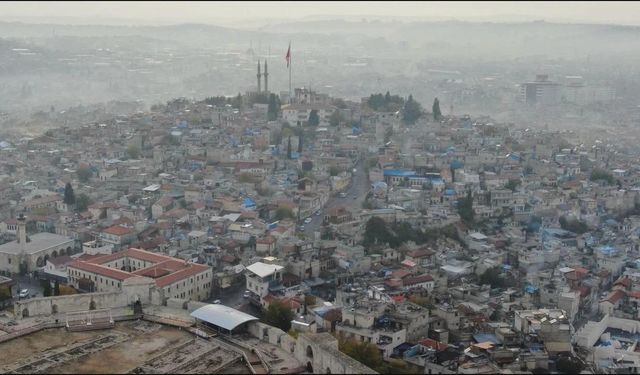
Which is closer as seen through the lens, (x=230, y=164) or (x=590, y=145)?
(x=230, y=164)

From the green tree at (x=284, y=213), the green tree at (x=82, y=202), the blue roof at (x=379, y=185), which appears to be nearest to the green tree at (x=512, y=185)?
the blue roof at (x=379, y=185)

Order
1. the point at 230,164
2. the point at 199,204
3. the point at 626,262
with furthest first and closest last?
the point at 230,164
the point at 199,204
the point at 626,262

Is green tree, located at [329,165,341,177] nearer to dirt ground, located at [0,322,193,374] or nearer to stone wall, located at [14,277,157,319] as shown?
stone wall, located at [14,277,157,319]

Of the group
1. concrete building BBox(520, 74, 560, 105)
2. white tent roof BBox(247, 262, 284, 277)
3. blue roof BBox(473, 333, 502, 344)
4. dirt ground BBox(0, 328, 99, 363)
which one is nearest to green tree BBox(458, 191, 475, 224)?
white tent roof BBox(247, 262, 284, 277)

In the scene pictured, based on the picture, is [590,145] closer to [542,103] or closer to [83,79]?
[542,103]

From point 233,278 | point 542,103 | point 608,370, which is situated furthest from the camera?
point 542,103

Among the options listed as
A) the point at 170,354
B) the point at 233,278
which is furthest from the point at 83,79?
the point at 170,354

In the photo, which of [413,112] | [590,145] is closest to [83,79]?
[413,112]

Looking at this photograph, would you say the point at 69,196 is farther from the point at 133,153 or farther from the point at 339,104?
the point at 339,104
